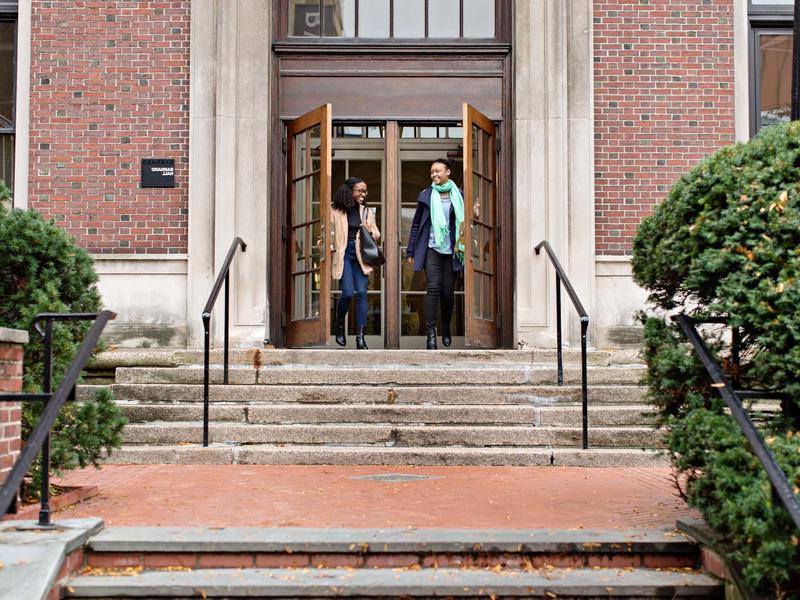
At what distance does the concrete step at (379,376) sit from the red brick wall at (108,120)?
1.93 meters

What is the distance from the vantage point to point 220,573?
4.04 metres

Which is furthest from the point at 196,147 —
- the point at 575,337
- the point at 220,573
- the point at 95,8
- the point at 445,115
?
the point at 220,573

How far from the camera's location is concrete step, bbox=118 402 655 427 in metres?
7.12

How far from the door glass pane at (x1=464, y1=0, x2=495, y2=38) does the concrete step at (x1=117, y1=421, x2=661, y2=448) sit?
485cm

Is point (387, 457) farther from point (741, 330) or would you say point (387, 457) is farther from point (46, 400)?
point (741, 330)

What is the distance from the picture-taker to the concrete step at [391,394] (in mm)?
7473

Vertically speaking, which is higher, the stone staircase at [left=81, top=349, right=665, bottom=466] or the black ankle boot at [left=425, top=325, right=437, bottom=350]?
the black ankle boot at [left=425, top=325, right=437, bottom=350]

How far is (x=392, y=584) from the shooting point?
387 centimetres

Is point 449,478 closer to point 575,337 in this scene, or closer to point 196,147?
point 575,337

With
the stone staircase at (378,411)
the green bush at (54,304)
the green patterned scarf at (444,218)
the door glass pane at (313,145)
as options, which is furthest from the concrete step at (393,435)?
the door glass pane at (313,145)

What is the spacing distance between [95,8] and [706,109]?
20.1ft

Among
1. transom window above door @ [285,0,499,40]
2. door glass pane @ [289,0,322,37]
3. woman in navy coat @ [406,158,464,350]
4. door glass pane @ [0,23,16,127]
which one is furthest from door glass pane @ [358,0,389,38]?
door glass pane @ [0,23,16,127]

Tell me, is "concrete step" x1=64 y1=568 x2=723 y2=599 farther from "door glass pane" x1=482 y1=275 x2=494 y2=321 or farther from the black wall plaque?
the black wall plaque

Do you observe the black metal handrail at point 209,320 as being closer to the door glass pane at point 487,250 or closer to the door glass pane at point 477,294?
the door glass pane at point 477,294
